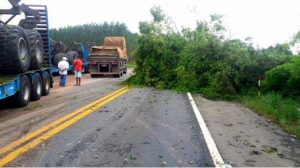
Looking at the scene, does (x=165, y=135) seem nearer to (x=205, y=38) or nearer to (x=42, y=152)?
(x=42, y=152)

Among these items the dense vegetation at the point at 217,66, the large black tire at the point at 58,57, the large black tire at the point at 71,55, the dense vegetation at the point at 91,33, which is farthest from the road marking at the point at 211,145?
the dense vegetation at the point at 91,33

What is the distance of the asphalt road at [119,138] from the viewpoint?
6.84 m

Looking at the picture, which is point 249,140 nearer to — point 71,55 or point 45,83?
point 45,83

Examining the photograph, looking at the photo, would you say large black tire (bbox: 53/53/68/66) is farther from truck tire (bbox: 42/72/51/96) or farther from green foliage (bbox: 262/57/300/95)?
green foliage (bbox: 262/57/300/95)

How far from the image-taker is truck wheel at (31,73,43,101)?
15.3 m

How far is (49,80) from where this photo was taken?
59.3 ft

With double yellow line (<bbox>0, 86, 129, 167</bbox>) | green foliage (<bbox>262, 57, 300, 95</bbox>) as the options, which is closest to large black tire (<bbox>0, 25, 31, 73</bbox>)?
double yellow line (<bbox>0, 86, 129, 167</bbox>)

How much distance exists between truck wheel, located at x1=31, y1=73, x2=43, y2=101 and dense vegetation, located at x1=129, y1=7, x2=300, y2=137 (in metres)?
6.49

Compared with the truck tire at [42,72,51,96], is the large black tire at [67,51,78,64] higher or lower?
Result: higher

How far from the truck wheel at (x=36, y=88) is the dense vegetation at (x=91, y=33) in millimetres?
51745

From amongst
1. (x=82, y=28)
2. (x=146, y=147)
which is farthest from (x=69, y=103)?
(x=82, y=28)

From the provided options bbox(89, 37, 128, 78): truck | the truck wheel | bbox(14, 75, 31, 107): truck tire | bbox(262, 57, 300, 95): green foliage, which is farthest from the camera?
bbox(89, 37, 128, 78): truck

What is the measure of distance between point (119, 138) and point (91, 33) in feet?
212

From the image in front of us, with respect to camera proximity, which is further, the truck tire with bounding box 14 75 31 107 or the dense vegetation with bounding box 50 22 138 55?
the dense vegetation with bounding box 50 22 138 55
